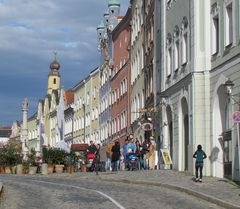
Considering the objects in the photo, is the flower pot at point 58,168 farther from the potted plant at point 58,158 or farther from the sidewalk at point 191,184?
the sidewalk at point 191,184

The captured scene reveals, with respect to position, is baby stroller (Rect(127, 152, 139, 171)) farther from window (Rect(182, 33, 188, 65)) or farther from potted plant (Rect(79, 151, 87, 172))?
potted plant (Rect(79, 151, 87, 172))

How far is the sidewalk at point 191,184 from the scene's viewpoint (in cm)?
2089

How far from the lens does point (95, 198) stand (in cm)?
2169

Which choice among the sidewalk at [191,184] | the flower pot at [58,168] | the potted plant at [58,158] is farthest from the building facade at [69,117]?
the sidewalk at [191,184]

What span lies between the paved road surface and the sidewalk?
342 millimetres

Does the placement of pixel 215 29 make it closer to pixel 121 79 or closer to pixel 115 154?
pixel 115 154

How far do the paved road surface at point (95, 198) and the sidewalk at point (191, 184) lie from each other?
34 cm

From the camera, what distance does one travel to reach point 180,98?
35.1 meters

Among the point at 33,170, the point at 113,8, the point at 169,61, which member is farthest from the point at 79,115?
the point at 169,61

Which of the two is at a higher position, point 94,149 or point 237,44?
point 237,44

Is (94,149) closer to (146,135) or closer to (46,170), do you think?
(46,170)

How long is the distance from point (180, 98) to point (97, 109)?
54839mm

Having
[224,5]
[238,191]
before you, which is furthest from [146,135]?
[238,191]

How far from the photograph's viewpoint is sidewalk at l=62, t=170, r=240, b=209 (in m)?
20.9
